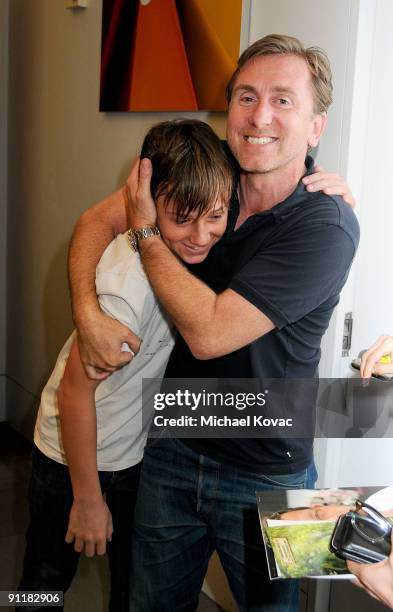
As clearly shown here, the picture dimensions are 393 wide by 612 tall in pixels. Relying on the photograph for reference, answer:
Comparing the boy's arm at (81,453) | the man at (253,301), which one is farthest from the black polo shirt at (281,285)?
the boy's arm at (81,453)

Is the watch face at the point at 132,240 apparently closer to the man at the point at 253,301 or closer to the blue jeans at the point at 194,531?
the man at the point at 253,301

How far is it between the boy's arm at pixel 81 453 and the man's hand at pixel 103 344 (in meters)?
0.03

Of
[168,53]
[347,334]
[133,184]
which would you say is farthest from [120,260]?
[168,53]

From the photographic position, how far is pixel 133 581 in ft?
5.01

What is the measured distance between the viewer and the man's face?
4.24 feet

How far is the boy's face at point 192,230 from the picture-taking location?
49.8 inches

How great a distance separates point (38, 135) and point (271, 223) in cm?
237

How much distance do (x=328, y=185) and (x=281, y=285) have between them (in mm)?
282

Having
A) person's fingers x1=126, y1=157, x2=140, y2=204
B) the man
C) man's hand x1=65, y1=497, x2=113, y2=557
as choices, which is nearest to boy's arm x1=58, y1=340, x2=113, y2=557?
man's hand x1=65, y1=497, x2=113, y2=557

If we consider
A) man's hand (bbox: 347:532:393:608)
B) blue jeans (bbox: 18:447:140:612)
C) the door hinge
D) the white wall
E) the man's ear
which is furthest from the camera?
the white wall

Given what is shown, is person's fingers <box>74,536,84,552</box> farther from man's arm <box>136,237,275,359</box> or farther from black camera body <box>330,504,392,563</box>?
black camera body <box>330,504,392,563</box>

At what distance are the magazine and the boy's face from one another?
1.69 ft

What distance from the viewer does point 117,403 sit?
55.3 inches

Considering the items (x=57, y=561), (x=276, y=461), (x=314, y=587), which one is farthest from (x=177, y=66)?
(x=314, y=587)
